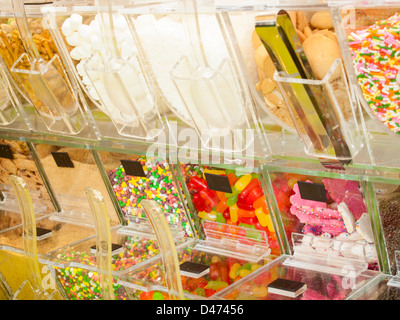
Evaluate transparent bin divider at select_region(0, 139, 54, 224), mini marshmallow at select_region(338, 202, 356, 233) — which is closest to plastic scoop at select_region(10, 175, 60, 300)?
transparent bin divider at select_region(0, 139, 54, 224)

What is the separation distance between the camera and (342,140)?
1388 mm

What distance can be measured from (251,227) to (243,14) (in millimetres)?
798

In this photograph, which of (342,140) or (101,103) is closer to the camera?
(342,140)

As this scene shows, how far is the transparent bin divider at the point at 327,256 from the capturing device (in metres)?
1.72

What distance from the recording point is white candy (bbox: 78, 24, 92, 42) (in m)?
1.78

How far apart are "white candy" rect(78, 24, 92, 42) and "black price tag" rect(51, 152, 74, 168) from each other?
2.52 feet

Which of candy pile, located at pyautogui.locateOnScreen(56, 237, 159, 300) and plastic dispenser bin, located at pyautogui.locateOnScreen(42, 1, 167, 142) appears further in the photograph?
candy pile, located at pyautogui.locateOnScreen(56, 237, 159, 300)

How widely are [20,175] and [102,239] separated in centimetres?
95

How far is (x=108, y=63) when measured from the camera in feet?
5.57

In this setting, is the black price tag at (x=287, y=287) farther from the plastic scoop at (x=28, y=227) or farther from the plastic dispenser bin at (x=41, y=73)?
the plastic scoop at (x=28, y=227)

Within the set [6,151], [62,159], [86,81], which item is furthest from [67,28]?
[6,151]

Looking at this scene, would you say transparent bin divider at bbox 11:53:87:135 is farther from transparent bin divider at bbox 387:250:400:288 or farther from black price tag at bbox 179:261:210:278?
transparent bin divider at bbox 387:250:400:288
